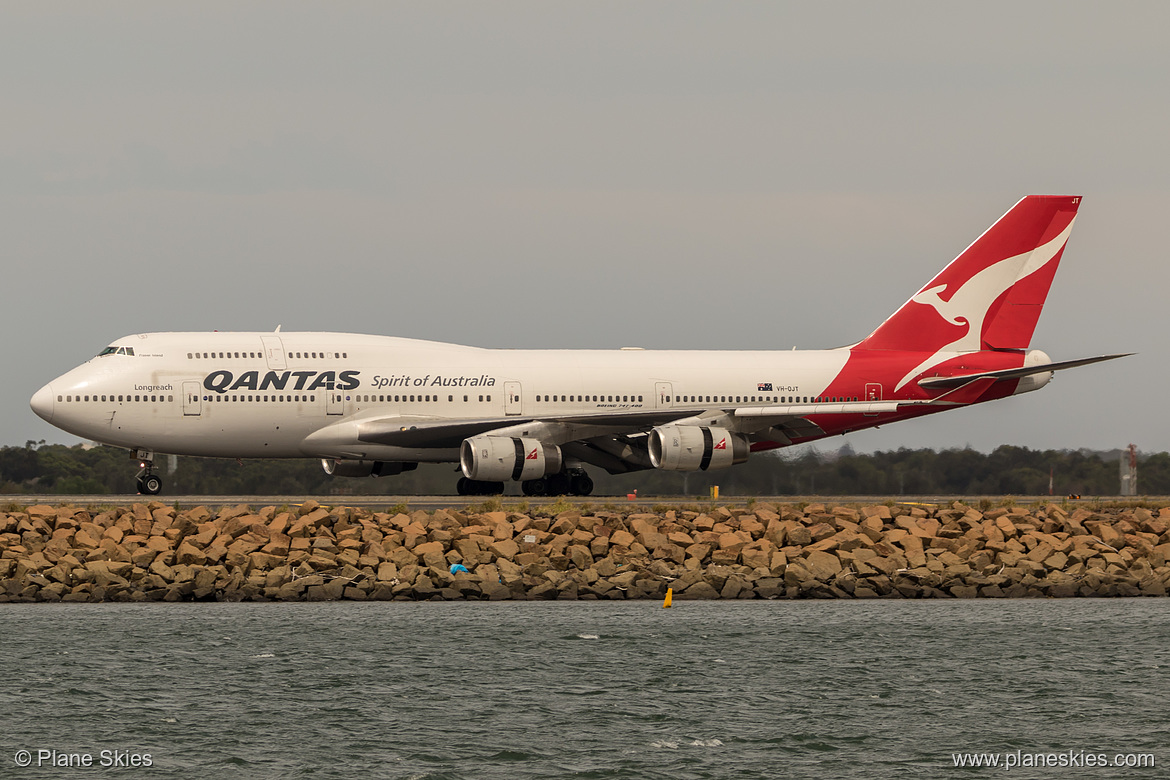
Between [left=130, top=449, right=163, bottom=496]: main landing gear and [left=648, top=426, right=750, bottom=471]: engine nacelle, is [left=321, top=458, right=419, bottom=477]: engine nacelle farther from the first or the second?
[left=648, top=426, right=750, bottom=471]: engine nacelle

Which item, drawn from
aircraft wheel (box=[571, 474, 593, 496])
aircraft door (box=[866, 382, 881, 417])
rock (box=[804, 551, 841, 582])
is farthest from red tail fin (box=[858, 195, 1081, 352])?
rock (box=[804, 551, 841, 582])

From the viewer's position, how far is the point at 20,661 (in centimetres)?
1928

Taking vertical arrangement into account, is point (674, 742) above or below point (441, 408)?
below

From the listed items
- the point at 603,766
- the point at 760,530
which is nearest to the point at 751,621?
the point at 760,530

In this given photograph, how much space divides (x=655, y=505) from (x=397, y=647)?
13777 mm

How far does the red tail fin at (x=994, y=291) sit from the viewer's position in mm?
41125

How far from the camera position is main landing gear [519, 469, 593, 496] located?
124 ft

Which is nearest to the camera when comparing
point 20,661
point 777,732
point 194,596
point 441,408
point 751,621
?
point 777,732

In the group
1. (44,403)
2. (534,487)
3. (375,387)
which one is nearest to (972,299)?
(534,487)

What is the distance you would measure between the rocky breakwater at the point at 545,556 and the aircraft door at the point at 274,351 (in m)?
6.83

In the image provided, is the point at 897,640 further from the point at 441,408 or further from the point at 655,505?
the point at 441,408

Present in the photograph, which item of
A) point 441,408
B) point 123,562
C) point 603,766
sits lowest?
point 603,766

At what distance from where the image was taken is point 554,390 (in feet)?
124

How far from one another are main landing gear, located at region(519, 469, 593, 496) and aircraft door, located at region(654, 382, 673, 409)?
104 inches
